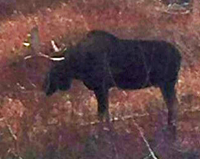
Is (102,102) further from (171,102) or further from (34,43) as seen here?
(34,43)

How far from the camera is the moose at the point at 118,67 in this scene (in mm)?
4816

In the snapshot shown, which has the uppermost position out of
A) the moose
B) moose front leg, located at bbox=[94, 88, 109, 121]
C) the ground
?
the moose

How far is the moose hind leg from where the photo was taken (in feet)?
16.2

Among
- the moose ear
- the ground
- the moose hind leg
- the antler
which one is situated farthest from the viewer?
the antler

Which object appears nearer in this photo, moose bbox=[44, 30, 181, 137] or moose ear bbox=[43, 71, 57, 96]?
moose bbox=[44, 30, 181, 137]

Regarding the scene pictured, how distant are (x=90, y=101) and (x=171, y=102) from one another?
0.74 m

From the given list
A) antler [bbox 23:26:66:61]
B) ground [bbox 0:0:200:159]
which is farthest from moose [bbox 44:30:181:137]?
antler [bbox 23:26:66:61]

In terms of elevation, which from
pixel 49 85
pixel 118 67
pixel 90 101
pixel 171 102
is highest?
pixel 118 67

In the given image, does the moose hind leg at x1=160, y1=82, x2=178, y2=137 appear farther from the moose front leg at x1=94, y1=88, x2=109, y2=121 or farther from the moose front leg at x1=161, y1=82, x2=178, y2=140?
the moose front leg at x1=94, y1=88, x2=109, y2=121

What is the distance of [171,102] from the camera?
507 centimetres

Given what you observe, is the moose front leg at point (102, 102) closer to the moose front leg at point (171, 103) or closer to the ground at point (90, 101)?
the ground at point (90, 101)

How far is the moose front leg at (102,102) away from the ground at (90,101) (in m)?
0.09

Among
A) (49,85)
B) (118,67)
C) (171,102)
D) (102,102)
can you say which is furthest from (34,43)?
(171,102)

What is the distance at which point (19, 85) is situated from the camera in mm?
5852
